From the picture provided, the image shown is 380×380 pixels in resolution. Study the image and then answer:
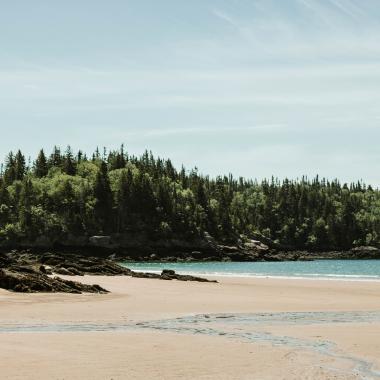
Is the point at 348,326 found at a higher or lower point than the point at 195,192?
lower

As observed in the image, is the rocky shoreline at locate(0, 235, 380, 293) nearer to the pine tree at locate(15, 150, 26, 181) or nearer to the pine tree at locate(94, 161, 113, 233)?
the pine tree at locate(94, 161, 113, 233)

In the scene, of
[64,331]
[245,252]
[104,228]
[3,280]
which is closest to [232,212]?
[245,252]

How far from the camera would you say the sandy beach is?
40.7 feet

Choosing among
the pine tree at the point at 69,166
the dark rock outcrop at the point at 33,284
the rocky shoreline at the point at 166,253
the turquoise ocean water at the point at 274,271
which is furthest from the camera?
the pine tree at the point at 69,166

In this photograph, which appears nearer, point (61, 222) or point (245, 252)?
point (61, 222)

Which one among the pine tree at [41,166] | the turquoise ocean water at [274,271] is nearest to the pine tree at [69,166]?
the pine tree at [41,166]

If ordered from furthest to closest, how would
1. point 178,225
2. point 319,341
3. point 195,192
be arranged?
point 195,192
point 178,225
point 319,341

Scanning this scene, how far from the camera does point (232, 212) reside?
19612 centimetres

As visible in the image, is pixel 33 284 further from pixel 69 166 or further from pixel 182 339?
pixel 69 166

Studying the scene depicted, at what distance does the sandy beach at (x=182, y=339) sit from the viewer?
488 inches

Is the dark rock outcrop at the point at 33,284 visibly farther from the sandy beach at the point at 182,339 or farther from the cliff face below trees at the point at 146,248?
the cliff face below trees at the point at 146,248

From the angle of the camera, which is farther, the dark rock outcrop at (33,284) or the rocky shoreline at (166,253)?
the rocky shoreline at (166,253)

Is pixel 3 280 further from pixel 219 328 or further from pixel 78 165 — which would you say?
pixel 78 165

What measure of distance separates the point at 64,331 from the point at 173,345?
3.88 metres
